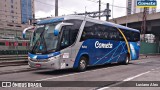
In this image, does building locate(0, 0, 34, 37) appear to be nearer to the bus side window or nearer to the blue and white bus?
the blue and white bus

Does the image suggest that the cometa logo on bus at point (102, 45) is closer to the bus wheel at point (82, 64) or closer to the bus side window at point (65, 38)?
the bus wheel at point (82, 64)

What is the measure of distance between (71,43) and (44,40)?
1584 mm

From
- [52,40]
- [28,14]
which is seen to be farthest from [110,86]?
[28,14]

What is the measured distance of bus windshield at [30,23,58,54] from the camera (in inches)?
513

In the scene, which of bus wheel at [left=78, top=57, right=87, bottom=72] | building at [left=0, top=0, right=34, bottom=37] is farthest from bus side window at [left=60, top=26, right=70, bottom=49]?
building at [left=0, top=0, right=34, bottom=37]

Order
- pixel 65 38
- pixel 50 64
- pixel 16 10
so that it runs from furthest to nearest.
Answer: pixel 16 10 → pixel 65 38 → pixel 50 64

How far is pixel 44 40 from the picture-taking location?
43.5 ft

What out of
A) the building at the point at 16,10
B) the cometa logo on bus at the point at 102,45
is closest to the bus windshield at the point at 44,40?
the cometa logo on bus at the point at 102,45

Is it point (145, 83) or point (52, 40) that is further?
point (52, 40)

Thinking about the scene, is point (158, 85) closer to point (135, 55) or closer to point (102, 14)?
point (135, 55)

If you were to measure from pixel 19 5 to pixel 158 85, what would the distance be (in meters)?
112

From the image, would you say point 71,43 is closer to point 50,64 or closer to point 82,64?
point 82,64

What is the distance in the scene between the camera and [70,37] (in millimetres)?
13836

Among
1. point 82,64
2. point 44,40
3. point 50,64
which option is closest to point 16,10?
point 82,64
